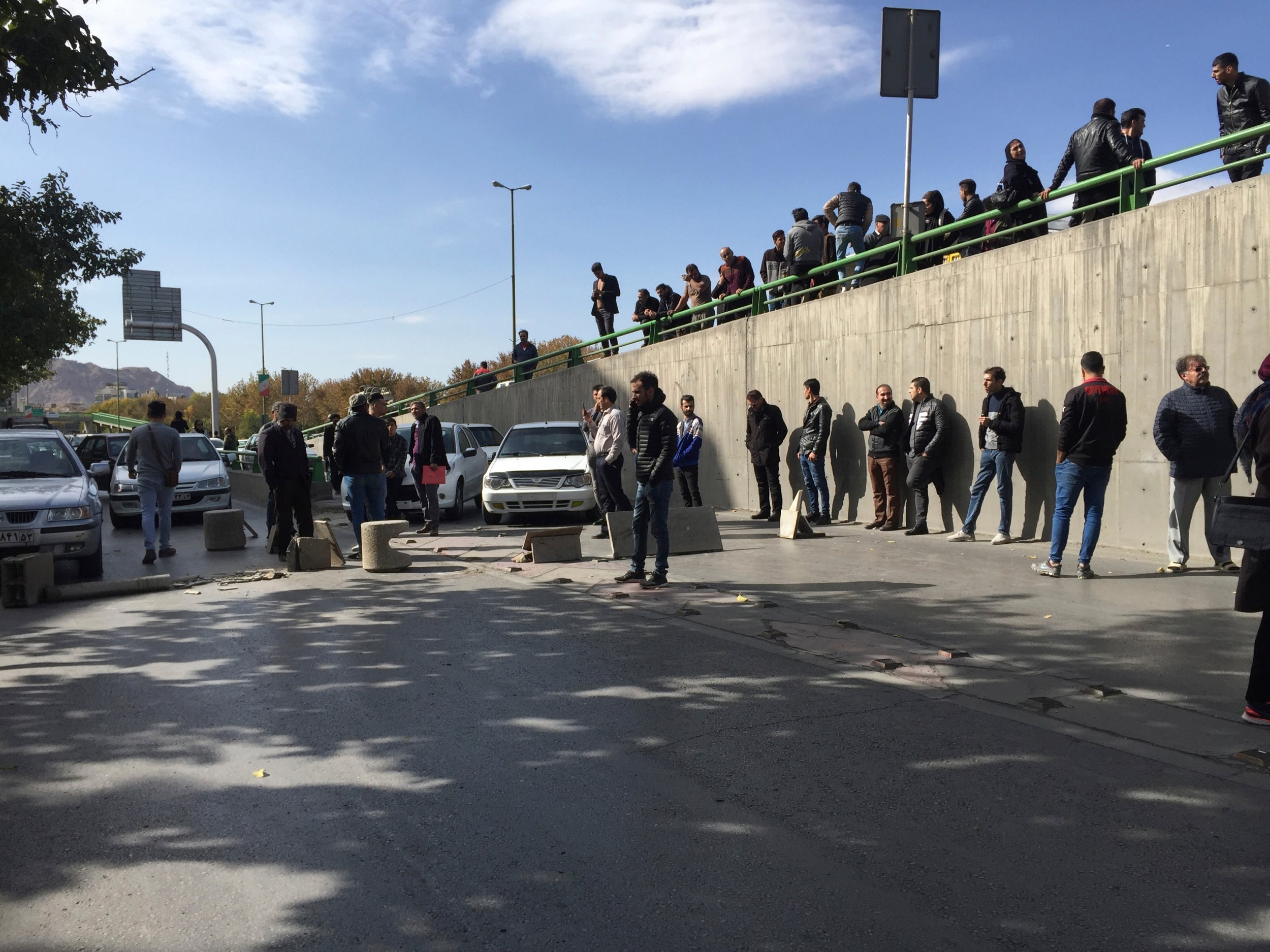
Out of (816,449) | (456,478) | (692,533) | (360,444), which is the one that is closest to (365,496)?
(360,444)

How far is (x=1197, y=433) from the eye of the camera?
28.1ft

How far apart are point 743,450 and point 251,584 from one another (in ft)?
29.4

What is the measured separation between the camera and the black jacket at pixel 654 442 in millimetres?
9109

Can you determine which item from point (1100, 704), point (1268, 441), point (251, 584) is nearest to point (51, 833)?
point (1100, 704)

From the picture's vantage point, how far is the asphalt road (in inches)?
120

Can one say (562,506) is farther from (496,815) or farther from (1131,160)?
(496,815)

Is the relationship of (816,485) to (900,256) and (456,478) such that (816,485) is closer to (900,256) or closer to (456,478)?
(900,256)

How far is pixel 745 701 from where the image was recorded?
543 centimetres

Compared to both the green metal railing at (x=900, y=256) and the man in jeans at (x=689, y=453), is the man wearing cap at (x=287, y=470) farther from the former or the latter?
the green metal railing at (x=900, y=256)

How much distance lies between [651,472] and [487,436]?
1195cm

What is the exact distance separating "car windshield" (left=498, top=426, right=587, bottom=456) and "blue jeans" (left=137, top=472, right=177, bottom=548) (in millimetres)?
5091

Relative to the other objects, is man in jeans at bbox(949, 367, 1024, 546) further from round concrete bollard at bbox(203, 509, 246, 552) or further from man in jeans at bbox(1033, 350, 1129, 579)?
round concrete bollard at bbox(203, 509, 246, 552)

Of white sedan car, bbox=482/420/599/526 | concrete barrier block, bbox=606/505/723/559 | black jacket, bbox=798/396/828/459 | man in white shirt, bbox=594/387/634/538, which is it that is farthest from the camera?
white sedan car, bbox=482/420/599/526

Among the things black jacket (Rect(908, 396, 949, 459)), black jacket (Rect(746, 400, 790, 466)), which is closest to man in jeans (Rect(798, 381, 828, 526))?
black jacket (Rect(746, 400, 790, 466))
